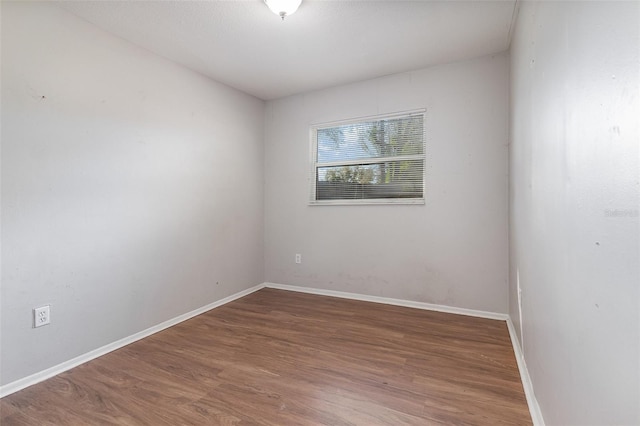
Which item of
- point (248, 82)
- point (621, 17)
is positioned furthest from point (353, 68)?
point (621, 17)

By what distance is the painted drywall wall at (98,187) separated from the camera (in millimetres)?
1788

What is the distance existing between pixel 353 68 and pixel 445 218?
176cm

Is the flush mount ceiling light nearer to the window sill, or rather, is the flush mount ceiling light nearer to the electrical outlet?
the window sill

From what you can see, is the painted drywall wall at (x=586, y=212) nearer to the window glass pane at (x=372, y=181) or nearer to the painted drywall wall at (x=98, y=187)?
the window glass pane at (x=372, y=181)

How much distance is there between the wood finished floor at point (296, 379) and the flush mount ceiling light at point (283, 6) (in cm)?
237

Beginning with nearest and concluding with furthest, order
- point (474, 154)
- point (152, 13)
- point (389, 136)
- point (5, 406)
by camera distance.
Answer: point (5, 406), point (152, 13), point (474, 154), point (389, 136)

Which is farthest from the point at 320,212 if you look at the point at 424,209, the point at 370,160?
the point at 424,209

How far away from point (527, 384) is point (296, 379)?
1334 mm

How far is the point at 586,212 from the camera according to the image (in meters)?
0.89

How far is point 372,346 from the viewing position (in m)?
2.25

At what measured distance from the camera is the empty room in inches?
38.0

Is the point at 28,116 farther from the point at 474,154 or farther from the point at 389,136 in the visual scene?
the point at 474,154

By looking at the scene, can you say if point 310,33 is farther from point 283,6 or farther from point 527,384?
point 527,384

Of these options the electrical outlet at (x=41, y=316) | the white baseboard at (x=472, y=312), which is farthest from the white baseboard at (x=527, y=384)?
the electrical outlet at (x=41, y=316)
